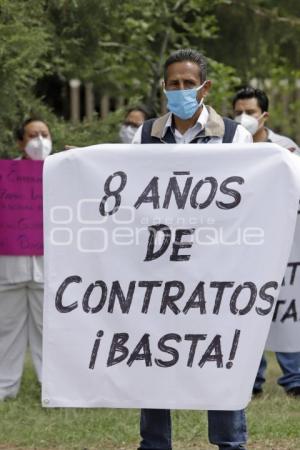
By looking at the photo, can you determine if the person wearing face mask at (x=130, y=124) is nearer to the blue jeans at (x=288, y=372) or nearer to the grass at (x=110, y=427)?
the blue jeans at (x=288, y=372)

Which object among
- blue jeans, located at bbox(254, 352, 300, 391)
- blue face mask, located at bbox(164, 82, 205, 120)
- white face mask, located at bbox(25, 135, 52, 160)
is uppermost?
blue face mask, located at bbox(164, 82, 205, 120)

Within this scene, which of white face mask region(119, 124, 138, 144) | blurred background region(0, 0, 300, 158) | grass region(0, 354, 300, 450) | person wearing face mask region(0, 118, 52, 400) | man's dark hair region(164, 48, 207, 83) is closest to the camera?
man's dark hair region(164, 48, 207, 83)

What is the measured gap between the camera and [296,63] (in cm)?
1338

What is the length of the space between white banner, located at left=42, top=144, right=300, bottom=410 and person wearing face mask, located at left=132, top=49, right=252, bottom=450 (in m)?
0.12

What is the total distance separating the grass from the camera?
26.1 feet

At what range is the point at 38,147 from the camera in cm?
968

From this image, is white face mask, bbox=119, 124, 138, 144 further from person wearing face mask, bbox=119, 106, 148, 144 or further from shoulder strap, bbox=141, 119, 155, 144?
shoulder strap, bbox=141, 119, 155, 144

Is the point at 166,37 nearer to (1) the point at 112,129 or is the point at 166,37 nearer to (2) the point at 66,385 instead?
(1) the point at 112,129

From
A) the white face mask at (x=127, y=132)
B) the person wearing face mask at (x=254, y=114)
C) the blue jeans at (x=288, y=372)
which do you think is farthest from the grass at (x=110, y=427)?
the white face mask at (x=127, y=132)

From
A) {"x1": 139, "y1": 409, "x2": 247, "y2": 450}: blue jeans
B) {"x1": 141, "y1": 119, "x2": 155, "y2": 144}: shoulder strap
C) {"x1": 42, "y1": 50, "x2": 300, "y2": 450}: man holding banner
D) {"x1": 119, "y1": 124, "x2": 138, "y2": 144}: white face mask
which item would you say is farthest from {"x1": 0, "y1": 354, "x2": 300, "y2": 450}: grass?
{"x1": 119, "y1": 124, "x2": 138, "y2": 144}: white face mask

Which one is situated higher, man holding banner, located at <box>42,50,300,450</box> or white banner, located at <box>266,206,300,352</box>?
man holding banner, located at <box>42,50,300,450</box>

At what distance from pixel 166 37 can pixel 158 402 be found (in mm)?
7130

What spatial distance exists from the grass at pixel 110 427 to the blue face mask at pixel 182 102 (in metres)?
2.26

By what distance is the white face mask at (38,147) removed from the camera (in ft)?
31.7
